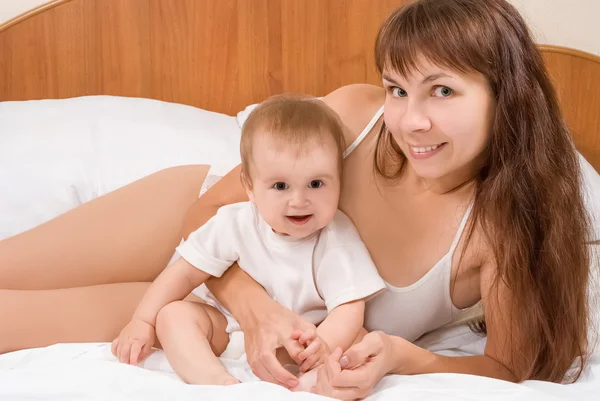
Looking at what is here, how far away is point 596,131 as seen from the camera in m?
2.11

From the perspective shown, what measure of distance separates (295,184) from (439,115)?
24 centimetres

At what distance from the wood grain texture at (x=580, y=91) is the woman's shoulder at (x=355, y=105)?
2.62 ft

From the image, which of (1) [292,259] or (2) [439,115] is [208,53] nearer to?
(1) [292,259]

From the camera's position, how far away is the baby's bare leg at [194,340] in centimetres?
115

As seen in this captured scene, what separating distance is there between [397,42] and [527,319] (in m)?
0.47

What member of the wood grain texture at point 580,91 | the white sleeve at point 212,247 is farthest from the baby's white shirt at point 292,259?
the wood grain texture at point 580,91

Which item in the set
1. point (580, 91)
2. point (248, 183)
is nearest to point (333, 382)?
point (248, 183)

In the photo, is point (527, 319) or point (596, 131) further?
A: point (596, 131)

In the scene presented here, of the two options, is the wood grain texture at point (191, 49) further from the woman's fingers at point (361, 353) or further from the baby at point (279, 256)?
the woman's fingers at point (361, 353)

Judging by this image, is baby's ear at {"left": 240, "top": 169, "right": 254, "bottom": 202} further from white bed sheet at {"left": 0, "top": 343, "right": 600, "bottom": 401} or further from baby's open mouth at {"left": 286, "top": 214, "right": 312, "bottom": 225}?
white bed sheet at {"left": 0, "top": 343, "right": 600, "bottom": 401}

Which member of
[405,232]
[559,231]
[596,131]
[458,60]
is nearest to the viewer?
[458,60]

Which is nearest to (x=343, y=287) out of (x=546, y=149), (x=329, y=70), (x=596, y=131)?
(x=546, y=149)

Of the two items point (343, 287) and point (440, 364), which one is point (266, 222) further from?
point (440, 364)

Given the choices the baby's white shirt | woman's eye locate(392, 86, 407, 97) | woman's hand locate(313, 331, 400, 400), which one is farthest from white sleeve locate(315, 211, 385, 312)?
woman's eye locate(392, 86, 407, 97)
